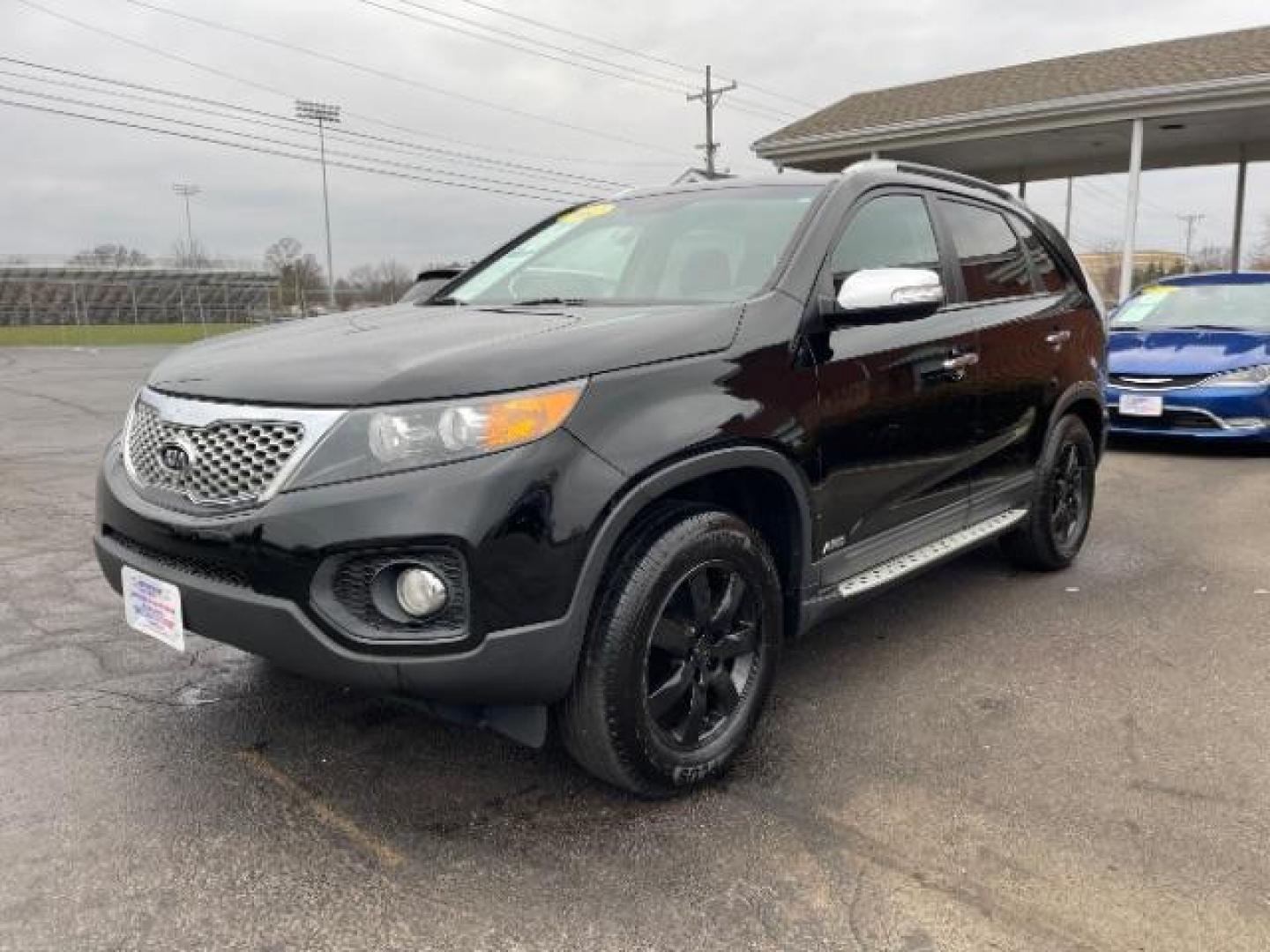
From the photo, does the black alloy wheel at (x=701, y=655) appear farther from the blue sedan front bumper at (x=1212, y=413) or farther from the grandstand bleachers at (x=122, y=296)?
the grandstand bleachers at (x=122, y=296)

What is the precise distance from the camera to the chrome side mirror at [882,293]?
9.67ft

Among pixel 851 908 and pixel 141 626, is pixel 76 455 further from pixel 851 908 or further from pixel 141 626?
pixel 851 908

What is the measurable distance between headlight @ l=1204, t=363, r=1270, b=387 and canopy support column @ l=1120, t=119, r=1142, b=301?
8.32 meters

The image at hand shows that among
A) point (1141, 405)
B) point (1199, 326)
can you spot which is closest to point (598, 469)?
point (1141, 405)

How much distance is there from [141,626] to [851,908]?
1.94m

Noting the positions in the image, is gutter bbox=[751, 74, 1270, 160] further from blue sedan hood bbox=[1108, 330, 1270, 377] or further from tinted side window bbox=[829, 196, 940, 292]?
tinted side window bbox=[829, 196, 940, 292]

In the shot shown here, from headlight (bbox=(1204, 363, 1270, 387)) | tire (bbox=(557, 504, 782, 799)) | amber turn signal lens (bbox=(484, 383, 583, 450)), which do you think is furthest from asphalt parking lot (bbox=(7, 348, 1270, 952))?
headlight (bbox=(1204, 363, 1270, 387))

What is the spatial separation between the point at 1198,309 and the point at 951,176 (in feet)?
20.6

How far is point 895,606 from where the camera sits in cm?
443

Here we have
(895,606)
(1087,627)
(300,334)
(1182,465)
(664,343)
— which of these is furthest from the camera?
(1182,465)

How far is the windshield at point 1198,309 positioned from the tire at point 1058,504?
4646mm

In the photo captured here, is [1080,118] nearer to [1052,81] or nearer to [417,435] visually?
[1052,81]

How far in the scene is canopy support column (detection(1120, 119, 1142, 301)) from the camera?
15.4 meters

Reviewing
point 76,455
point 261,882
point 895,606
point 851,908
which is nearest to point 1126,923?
point 851,908
